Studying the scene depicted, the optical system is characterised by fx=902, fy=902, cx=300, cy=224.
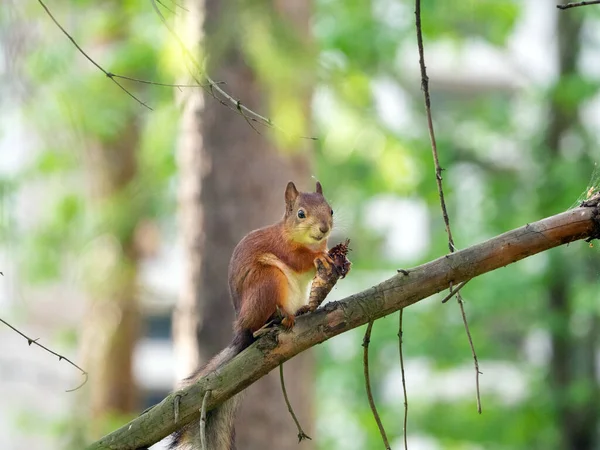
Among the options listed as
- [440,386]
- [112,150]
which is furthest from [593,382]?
[112,150]

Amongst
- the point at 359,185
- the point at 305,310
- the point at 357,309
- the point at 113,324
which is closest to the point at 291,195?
the point at 305,310

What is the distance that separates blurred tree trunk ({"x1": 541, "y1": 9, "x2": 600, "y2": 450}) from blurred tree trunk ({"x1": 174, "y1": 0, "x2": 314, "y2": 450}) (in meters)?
2.57

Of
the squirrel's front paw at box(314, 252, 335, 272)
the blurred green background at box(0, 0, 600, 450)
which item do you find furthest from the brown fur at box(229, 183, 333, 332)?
the blurred green background at box(0, 0, 600, 450)

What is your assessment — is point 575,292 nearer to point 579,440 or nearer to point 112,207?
point 579,440

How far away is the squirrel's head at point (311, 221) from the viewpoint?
8.22 feet

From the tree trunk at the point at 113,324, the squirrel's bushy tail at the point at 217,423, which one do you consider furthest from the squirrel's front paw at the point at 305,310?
the tree trunk at the point at 113,324

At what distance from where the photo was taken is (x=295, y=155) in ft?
16.2

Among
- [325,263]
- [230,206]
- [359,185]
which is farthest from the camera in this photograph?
[359,185]

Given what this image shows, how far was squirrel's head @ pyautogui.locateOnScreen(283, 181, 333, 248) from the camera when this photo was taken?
8.22 feet

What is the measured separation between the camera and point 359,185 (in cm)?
753

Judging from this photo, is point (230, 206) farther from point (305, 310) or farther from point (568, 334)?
point (568, 334)

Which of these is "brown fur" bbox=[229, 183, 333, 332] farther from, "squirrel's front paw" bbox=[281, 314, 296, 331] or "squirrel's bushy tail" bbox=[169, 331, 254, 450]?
"squirrel's front paw" bbox=[281, 314, 296, 331]

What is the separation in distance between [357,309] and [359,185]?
5.76 m

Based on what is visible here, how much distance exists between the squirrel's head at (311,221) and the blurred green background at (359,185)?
2190mm
